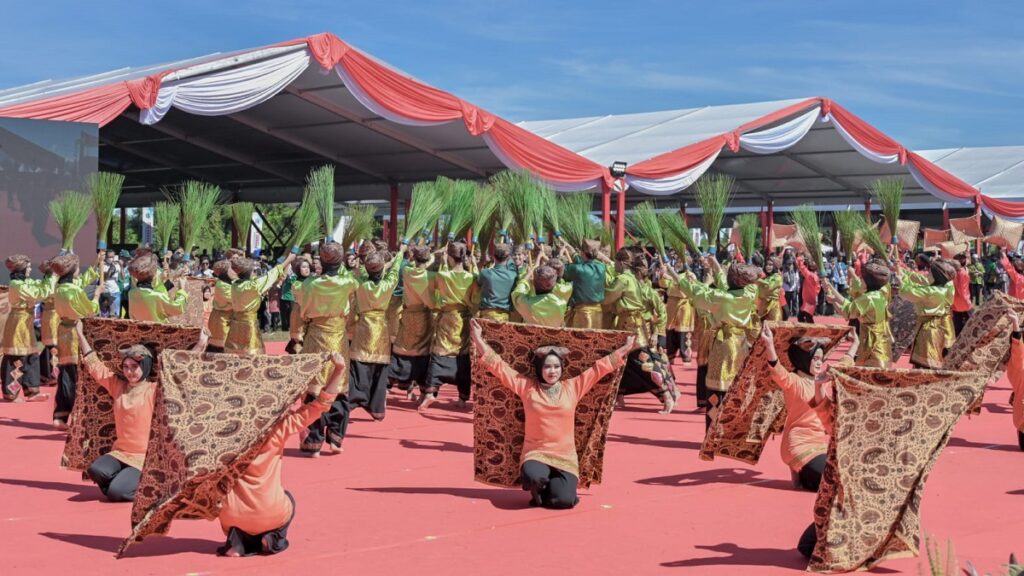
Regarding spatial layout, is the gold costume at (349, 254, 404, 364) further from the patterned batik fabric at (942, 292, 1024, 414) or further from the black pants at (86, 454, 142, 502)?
the patterned batik fabric at (942, 292, 1024, 414)

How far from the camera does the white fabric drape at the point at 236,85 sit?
12.6 m

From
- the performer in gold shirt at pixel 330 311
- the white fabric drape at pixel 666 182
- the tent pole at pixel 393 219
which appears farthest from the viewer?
the tent pole at pixel 393 219

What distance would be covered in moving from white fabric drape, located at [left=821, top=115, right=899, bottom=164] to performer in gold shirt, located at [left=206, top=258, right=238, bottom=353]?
12.7 meters

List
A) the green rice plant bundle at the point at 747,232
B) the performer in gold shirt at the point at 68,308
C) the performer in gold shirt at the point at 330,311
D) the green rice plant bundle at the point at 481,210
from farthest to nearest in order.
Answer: the green rice plant bundle at the point at 747,232, the green rice plant bundle at the point at 481,210, the performer in gold shirt at the point at 68,308, the performer in gold shirt at the point at 330,311

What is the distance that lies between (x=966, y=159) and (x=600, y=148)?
16.5m

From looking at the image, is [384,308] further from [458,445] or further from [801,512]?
[801,512]

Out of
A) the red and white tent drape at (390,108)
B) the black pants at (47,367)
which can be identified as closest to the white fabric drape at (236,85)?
the red and white tent drape at (390,108)

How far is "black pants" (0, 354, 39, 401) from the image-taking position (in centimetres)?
992

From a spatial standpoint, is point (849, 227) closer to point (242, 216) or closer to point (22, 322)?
point (242, 216)

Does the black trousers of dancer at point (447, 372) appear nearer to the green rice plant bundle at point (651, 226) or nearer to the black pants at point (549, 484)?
the green rice plant bundle at point (651, 226)

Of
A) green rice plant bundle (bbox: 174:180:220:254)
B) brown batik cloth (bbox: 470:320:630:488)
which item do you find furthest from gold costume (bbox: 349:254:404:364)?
green rice plant bundle (bbox: 174:180:220:254)

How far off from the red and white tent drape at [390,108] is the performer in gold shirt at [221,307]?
3.91 meters

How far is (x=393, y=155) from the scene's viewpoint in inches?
753

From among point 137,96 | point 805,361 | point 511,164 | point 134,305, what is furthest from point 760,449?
point 511,164
